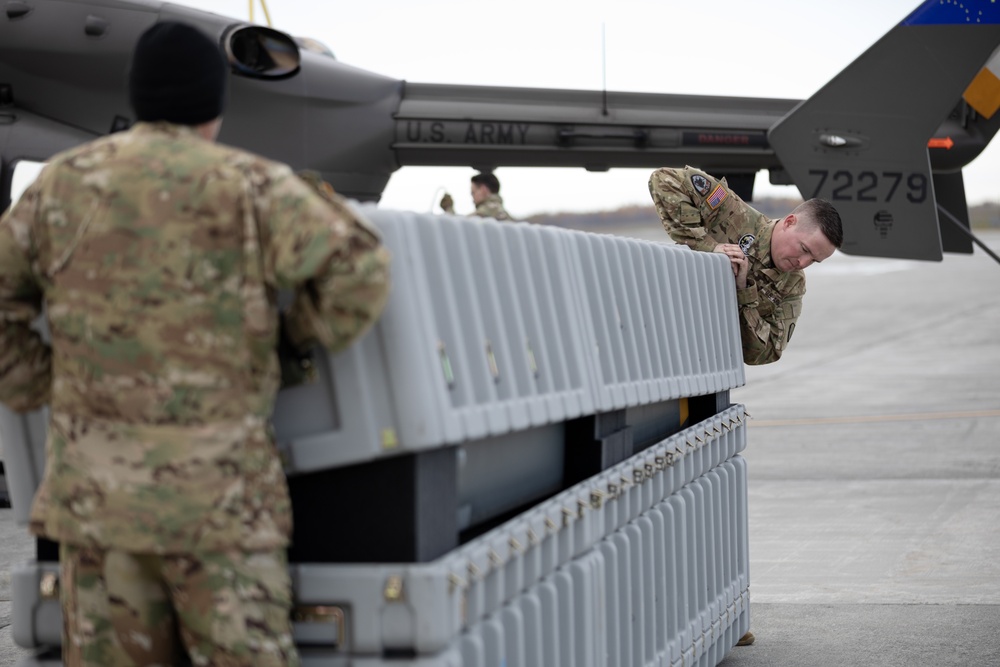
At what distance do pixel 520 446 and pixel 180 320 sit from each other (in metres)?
1.37

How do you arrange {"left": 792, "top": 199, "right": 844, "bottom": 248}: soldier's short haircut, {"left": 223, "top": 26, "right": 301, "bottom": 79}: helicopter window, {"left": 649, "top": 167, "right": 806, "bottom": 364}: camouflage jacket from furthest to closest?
{"left": 223, "top": 26, "right": 301, "bottom": 79}: helicopter window, {"left": 649, "top": 167, "right": 806, "bottom": 364}: camouflage jacket, {"left": 792, "top": 199, "right": 844, "bottom": 248}: soldier's short haircut

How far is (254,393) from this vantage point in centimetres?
262

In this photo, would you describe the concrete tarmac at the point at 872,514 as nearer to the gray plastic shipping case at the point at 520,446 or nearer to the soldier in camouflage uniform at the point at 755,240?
the gray plastic shipping case at the point at 520,446

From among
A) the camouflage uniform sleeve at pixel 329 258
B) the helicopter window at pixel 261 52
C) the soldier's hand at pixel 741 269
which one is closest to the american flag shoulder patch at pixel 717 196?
the soldier's hand at pixel 741 269

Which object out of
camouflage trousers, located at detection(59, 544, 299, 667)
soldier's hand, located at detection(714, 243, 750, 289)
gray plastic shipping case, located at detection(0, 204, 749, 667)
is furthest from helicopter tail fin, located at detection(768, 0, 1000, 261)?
camouflage trousers, located at detection(59, 544, 299, 667)

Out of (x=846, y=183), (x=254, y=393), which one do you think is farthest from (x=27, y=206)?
(x=846, y=183)

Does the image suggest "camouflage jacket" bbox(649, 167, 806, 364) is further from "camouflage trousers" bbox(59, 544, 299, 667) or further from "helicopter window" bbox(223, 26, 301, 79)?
"helicopter window" bbox(223, 26, 301, 79)

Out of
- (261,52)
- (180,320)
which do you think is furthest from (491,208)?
(180,320)

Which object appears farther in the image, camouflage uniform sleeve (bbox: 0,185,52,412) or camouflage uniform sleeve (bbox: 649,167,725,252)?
camouflage uniform sleeve (bbox: 649,167,725,252)

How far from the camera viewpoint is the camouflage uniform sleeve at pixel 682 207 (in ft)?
20.5

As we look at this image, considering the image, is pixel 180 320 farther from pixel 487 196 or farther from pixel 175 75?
pixel 487 196

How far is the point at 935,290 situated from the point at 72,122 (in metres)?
27.7

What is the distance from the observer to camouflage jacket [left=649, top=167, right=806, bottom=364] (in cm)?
593

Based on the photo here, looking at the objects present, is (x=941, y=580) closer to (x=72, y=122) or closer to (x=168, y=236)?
(x=168, y=236)
